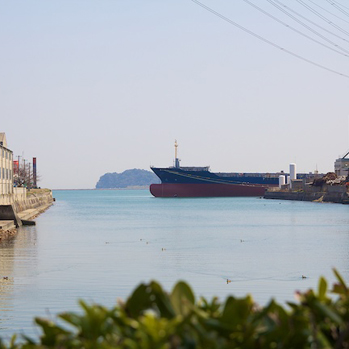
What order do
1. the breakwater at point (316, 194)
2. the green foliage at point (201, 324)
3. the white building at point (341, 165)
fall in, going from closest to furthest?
1. the green foliage at point (201, 324)
2. the breakwater at point (316, 194)
3. the white building at point (341, 165)

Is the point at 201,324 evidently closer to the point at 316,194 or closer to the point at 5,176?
the point at 5,176

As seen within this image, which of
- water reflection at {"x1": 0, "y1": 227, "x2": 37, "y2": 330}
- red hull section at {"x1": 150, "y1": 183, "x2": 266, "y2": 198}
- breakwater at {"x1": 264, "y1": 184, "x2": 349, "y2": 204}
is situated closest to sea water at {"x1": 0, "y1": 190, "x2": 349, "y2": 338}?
water reflection at {"x1": 0, "y1": 227, "x2": 37, "y2": 330}

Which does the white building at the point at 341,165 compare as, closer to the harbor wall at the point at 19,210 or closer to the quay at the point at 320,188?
the quay at the point at 320,188

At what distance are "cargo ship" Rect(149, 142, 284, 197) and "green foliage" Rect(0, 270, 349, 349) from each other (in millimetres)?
118040

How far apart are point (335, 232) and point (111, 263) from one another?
2383 centimetres

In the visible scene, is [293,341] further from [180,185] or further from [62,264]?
[180,185]

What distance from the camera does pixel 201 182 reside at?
12500cm

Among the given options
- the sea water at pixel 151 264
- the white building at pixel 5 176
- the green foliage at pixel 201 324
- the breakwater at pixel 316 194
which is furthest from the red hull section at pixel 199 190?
the green foliage at pixel 201 324

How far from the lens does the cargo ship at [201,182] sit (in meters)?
123

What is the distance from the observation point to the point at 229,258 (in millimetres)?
29375

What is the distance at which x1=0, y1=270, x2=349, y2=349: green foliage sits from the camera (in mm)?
2812

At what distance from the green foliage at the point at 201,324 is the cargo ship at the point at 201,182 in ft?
387

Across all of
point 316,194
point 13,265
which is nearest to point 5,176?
point 13,265

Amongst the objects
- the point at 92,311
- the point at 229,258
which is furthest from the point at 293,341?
the point at 229,258
